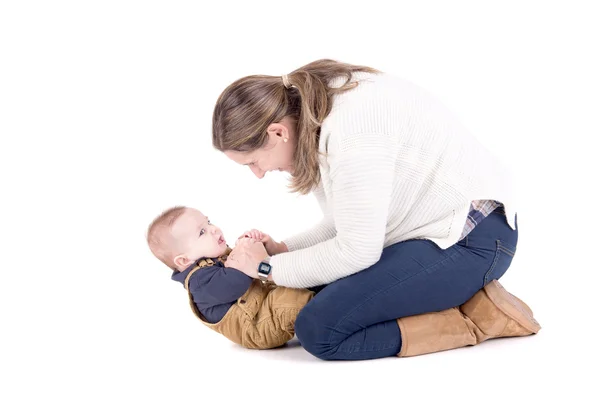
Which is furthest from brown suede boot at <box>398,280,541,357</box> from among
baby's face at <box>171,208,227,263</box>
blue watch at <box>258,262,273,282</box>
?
baby's face at <box>171,208,227,263</box>

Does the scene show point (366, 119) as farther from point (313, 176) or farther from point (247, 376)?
point (247, 376)

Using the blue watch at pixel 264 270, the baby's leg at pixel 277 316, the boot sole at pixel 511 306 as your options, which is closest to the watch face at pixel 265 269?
the blue watch at pixel 264 270

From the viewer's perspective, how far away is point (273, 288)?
339 cm


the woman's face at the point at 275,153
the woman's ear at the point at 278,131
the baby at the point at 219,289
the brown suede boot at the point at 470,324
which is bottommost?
the brown suede boot at the point at 470,324

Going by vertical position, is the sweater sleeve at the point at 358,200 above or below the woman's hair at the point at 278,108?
below

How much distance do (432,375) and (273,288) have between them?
0.85 meters

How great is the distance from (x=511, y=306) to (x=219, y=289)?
1179 mm

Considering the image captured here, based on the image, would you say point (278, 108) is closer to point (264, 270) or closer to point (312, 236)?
point (264, 270)

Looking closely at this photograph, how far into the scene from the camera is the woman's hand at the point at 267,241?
351 cm

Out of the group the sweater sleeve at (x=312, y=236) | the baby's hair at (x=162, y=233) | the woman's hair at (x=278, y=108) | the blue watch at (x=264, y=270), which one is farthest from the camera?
the sweater sleeve at (x=312, y=236)

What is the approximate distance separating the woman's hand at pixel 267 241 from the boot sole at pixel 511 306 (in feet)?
3.01

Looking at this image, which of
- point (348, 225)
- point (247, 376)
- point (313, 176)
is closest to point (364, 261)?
point (348, 225)

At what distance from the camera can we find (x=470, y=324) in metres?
3.19

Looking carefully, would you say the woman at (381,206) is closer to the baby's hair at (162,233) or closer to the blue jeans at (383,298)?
the blue jeans at (383,298)
